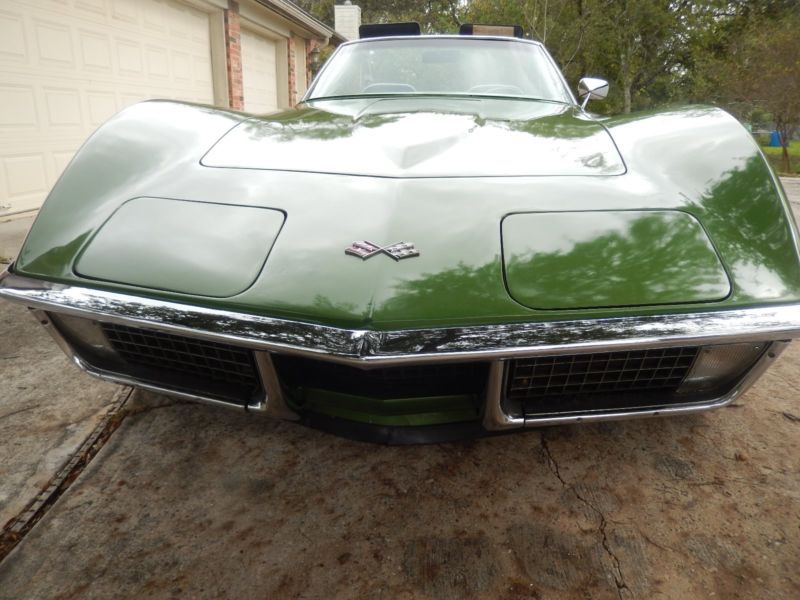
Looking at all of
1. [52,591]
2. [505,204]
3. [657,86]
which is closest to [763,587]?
[505,204]

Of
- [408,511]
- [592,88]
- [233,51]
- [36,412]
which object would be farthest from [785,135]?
[36,412]

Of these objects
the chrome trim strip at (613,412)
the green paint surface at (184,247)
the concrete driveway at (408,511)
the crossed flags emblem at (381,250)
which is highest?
the crossed flags emblem at (381,250)

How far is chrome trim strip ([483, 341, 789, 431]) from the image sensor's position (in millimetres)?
1263

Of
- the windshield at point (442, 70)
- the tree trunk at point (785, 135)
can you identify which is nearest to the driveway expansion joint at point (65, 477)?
the windshield at point (442, 70)

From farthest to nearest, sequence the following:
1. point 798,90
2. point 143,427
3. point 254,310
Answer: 1. point 798,90
2. point 143,427
3. point 254,310

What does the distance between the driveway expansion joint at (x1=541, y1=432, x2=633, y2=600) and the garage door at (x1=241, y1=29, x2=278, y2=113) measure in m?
8.42

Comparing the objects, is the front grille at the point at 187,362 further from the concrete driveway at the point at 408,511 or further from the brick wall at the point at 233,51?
the brick wall at the point at 233,51

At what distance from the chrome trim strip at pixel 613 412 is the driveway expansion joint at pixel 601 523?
0.31 meters

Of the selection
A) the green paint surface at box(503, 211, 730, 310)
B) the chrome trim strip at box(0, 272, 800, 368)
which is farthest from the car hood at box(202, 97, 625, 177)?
the chrome trim strip at box(0, 272, 800, 368)

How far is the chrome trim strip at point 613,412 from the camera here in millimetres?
1263

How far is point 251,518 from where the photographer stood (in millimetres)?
1438

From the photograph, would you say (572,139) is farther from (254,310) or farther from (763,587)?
(763,587)

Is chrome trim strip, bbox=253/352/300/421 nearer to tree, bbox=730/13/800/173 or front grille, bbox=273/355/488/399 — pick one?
front grille, bbox=273/355/488/399

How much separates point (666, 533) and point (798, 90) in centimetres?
1594
